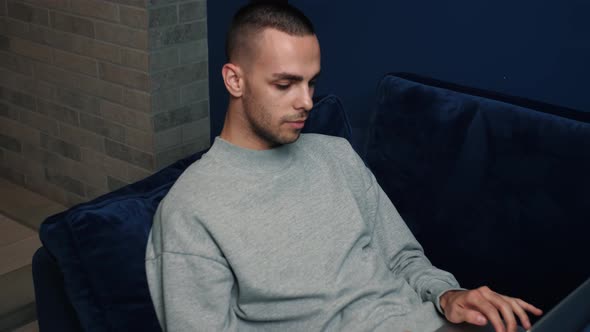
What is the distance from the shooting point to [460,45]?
7.48 feet

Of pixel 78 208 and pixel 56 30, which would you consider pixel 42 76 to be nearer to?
pixel 56 30

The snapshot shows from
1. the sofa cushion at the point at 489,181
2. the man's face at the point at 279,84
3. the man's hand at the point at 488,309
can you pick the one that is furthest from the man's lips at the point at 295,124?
the sofa cushion at the point at 489,181

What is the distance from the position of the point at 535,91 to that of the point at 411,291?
79 cm

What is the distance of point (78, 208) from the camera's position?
1.47 metres

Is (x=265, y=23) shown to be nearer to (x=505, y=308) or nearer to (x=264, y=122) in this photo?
(x=264, y=122)

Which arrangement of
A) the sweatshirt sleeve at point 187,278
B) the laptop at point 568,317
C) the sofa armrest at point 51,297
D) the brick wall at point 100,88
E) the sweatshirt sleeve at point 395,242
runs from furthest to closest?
the brick wall at point 100,88
the sweatshirt sleeve at point 395,242
the sofa armrest at point 51,297
the sweatshirt sleeve at point 187,278
the laptop at point 568,317

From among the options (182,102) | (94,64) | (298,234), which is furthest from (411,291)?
(94,64)

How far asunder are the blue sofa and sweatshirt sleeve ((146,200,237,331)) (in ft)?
0.19

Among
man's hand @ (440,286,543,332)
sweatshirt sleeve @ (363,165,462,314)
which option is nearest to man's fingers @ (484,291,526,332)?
man's hand @ (440,286,543,332)

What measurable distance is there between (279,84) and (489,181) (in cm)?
67

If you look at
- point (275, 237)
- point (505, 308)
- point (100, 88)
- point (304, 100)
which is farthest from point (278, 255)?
point (100, 88)

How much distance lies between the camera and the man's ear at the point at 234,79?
1581mm

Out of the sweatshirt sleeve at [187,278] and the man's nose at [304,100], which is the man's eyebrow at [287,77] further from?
the sweatshirt sleeve at [187,278]

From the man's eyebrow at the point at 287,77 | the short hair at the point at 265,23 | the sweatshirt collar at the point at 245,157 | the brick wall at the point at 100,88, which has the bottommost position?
the brick wall at the point at 100,88
